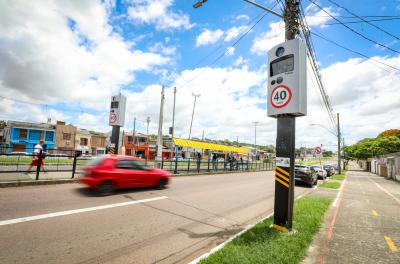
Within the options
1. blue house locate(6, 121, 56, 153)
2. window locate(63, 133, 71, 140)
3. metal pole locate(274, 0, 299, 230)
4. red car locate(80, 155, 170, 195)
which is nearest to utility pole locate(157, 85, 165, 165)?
red car locate(80, 155, 170, 195)

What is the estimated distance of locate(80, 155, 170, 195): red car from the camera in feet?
27.0

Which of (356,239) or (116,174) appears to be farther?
(116,174)

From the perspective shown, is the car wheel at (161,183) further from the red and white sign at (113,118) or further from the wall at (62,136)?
the wall at (62,136)

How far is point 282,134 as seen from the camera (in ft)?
18.1

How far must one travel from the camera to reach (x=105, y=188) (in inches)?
329

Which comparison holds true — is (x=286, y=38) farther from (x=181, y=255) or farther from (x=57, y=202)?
(x=57, y=202)

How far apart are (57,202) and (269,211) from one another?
22.2 ft

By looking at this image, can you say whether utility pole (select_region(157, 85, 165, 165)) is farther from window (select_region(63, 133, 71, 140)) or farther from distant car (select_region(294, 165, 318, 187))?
window (select_region(63, 133, 71, 140))

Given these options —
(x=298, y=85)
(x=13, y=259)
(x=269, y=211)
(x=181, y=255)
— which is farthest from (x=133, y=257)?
(x=269, y=211)

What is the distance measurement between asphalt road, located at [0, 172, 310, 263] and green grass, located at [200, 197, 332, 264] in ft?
1.92

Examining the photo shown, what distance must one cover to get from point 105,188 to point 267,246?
241 inches

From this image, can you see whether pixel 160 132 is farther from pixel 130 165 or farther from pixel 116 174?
pixel 116 174

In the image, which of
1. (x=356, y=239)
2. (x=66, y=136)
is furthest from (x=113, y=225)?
(x=66, y=136)

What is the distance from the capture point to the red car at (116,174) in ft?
27.0
